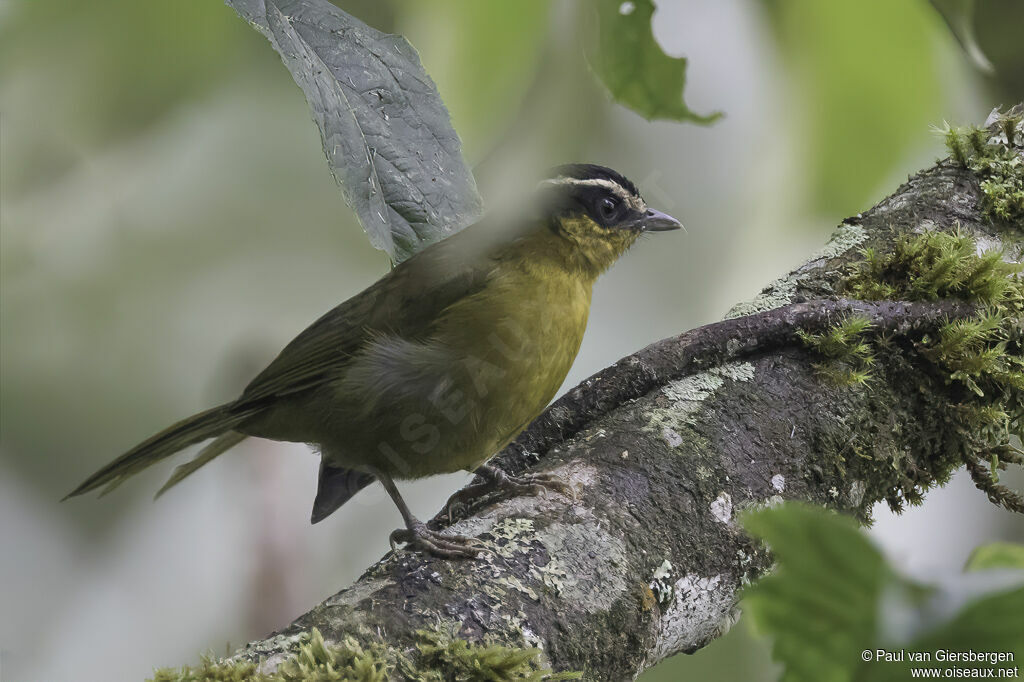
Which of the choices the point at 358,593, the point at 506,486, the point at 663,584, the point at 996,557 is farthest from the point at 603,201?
the point at 996,557

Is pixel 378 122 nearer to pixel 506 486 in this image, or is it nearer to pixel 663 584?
pixel 663 584

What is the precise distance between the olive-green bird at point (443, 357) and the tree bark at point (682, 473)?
153 millimetres

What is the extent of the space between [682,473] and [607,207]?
99cm

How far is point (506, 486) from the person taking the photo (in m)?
1.94

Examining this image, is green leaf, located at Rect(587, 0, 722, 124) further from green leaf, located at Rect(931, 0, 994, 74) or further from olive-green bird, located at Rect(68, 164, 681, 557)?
olive-green bird, located at Rect(68, 164, 681, 557)

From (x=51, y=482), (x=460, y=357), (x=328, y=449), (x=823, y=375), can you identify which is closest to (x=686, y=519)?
(x=823, y=375)

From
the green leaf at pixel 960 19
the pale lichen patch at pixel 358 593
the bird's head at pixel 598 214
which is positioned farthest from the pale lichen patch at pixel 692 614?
the bird's head at pixel 598 214

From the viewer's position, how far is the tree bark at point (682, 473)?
1.43 metres

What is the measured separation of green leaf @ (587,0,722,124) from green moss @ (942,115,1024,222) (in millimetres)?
1439

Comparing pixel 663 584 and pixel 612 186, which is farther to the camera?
pixel 612 186

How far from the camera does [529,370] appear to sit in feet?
7.17

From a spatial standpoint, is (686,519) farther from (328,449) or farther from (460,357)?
(328,449)

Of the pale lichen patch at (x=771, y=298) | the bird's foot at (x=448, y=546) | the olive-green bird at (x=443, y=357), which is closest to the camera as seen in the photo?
the bird's foot at (x=448, y=546)

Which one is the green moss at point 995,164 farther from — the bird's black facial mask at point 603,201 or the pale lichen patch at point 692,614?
the pale lichen patch at point 692,614
